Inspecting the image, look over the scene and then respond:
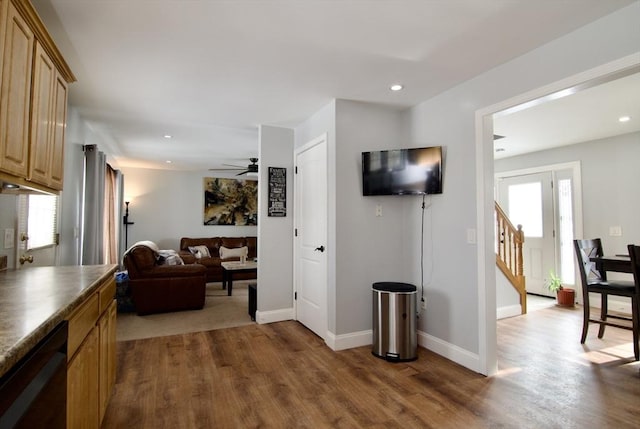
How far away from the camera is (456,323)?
288 cm

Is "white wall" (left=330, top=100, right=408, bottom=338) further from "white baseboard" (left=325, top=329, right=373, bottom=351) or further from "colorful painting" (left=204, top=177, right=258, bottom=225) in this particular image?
"colorful painting" (left=204, top=177, right=258, bottom=225)

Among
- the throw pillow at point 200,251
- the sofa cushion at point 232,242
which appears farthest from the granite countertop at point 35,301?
the sofa cushion at point 232,242

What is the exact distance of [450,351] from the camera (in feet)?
9.61

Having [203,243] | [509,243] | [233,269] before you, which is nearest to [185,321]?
[233,269]

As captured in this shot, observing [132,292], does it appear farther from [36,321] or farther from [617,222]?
[617,222]

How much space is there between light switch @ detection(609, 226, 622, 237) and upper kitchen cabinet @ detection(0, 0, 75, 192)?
614 cm

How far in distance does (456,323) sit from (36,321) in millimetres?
2821

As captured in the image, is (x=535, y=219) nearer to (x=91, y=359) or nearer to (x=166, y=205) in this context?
(x=91, y=359)

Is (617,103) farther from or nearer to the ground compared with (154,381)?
farther from the ground

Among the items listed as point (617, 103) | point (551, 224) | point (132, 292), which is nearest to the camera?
point (617, 103)

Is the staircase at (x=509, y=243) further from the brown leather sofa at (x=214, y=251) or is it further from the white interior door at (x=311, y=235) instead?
the brown leather sofa at (x=214, y=251)

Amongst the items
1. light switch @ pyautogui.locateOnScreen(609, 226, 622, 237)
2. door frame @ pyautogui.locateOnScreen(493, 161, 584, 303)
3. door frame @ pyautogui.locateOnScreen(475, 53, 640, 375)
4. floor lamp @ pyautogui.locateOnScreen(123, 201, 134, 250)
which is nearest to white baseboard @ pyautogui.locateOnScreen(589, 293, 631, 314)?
door frame @ pyautogui.locateOnScreen(493, 161, 584, 303)

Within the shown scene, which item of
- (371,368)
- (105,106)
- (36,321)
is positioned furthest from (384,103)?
(36,321)

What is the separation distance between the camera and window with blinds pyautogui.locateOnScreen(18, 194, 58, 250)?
256 centimetres
